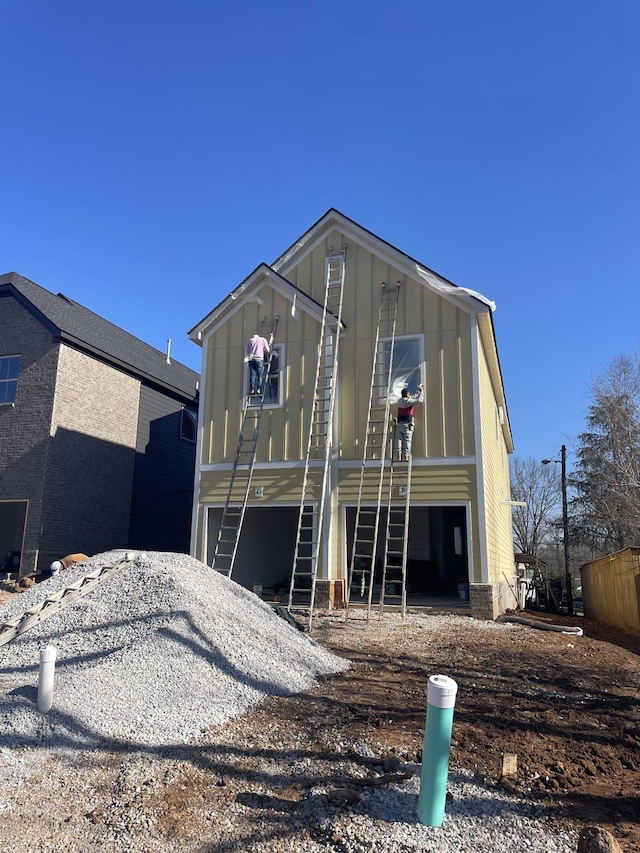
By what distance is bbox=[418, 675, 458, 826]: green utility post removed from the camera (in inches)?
141

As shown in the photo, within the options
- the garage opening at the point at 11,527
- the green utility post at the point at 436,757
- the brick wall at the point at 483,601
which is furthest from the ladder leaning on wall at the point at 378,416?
the garage opening at the point at 11,527

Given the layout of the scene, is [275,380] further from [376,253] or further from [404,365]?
[376,253]

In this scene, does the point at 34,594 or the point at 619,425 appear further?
the point at 619,425

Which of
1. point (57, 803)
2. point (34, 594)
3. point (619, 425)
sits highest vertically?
point (619, 425)

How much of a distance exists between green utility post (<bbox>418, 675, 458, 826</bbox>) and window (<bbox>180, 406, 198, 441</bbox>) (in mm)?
20034

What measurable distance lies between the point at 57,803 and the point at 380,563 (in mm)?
12777

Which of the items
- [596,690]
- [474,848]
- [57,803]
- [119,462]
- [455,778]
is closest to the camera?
[474,848]

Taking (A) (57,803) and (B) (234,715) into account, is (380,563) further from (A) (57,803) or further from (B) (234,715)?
(A) (57,803)

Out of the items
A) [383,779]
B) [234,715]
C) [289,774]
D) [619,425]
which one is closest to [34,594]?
[234,715]

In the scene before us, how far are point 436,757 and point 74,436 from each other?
52.3 ft

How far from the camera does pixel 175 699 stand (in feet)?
17.8

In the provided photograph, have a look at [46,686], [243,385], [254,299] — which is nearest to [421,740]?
[46,686]

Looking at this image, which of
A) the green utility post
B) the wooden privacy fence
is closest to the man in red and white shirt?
the wooden privacy fence

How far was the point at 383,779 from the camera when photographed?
4113 mm
